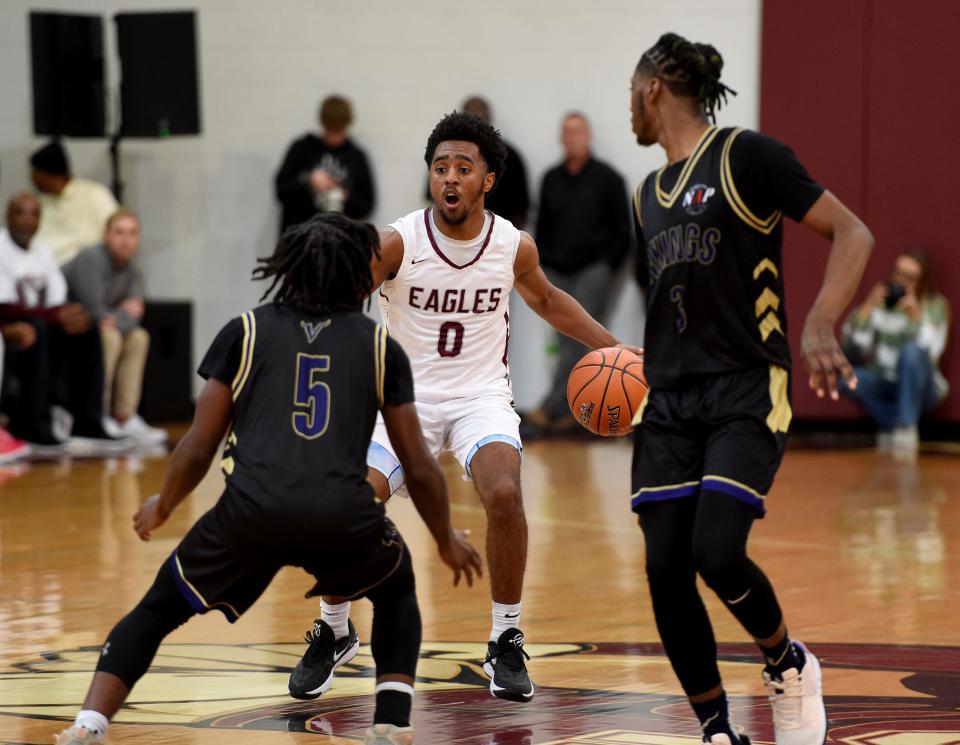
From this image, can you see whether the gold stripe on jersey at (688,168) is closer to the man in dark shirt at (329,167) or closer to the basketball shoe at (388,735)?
the basketball shoe at (388,735)

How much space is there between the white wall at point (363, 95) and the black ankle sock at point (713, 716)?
964 cm

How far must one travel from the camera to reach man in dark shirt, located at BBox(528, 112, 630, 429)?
13047 mm

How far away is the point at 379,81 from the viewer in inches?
554

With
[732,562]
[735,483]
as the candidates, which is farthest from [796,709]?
[735,483]

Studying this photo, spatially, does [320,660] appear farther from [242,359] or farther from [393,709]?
[242,359]

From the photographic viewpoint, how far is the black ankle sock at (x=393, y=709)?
148 inches

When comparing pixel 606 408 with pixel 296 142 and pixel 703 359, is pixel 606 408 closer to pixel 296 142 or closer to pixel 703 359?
pixel 703 359

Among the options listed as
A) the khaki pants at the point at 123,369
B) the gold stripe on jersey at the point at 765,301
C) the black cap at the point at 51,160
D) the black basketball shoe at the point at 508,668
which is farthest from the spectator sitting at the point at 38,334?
the gold stripe on jersey at the point at 765,301

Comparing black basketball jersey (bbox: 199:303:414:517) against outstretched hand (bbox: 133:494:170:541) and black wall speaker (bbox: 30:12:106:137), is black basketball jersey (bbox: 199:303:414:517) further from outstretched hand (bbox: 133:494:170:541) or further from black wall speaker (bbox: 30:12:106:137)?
black wall speaker (bbox: 30:12:106:137)

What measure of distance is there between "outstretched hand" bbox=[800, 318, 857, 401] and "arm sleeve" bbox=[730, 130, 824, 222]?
0.28m

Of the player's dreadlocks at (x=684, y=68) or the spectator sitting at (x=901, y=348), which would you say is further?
the spectator sitting at (x=901, y=348)

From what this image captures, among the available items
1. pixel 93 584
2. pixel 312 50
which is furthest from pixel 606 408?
pixel 312 50

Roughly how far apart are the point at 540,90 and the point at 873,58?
2752 millimetres

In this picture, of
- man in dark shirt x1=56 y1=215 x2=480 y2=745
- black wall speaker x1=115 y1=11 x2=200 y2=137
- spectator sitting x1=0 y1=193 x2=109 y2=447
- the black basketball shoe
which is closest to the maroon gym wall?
black wall speaker x1=115 y1=11 x2=200 y2=137
